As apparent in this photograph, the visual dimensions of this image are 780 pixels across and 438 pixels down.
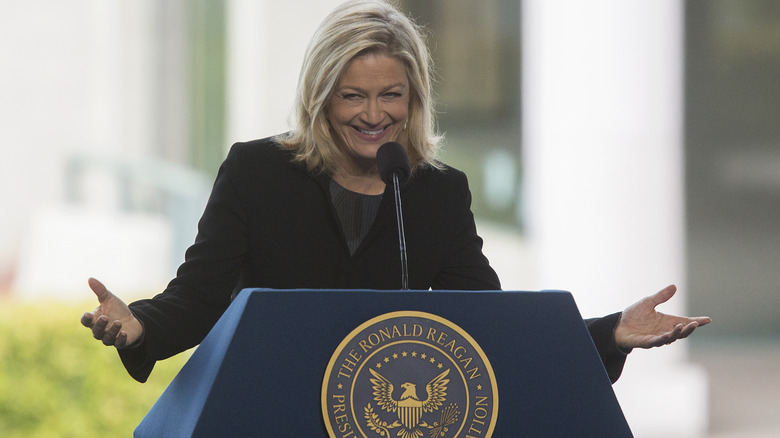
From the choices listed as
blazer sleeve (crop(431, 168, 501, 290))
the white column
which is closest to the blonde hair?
blazer sleeve (crop(431, 168, 501, 290))

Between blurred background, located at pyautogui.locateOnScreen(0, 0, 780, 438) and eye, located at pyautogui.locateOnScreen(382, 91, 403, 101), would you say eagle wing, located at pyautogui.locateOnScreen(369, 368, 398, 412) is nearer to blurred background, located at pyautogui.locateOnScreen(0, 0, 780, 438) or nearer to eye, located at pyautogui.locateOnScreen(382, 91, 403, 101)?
eye, located at pyautogui.locateOnScreen(382, 91, 403, 101)

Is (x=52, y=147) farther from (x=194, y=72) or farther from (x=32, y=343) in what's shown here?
(x=32, y=343)

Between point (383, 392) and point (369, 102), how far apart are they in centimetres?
81

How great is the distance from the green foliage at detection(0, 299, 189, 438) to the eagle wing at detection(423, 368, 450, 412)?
Result: 3.11 metres

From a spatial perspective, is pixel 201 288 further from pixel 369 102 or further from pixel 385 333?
pixel 385 333

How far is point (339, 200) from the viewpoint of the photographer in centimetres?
222

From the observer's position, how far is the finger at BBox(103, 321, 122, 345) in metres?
1.66

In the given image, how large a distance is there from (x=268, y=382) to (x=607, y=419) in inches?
19.3

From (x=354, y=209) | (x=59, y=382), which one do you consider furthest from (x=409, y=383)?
(x=59, y=382)

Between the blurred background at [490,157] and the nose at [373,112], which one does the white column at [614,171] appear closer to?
the blurred background at [490,157]

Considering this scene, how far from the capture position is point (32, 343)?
4.33 metres

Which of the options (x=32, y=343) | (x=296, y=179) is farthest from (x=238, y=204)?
(x=32, y=343)

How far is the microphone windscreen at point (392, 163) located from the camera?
188 cm

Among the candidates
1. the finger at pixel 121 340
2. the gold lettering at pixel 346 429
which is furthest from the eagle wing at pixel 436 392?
the finger at pixel 121 340
